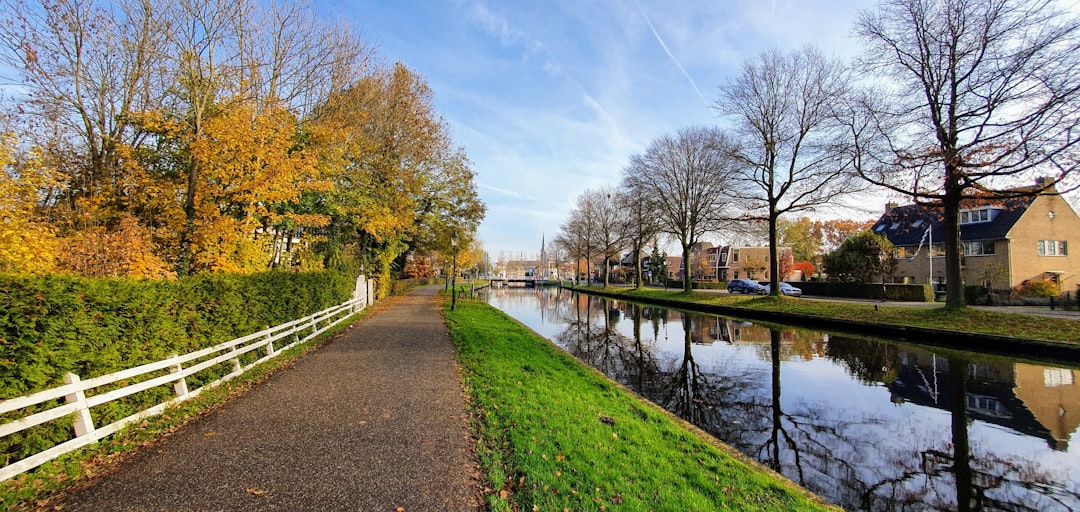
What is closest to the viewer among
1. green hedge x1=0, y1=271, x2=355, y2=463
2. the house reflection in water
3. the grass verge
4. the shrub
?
the grass verge

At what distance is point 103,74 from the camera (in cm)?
984

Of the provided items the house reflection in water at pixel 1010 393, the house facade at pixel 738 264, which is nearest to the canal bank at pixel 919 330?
the house reflection in water at pixel 1010 393

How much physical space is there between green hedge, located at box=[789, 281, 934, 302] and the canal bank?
10639mm

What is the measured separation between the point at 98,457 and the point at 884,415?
1153 cm

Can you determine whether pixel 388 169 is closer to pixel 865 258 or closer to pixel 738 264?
pixel 865 258

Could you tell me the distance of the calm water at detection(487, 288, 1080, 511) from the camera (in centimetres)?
528

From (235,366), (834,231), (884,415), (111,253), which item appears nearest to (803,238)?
(834,231)

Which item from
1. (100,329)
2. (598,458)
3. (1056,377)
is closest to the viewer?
(598,458)

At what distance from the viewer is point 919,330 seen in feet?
48.7

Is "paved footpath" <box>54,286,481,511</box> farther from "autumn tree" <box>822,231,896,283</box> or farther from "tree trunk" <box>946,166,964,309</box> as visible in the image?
"autumn tree" <box>822,231,896,283</box>

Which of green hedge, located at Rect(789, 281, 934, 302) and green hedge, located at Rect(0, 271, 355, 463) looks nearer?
green hedge, located at Rect(0, 271, 355, 463)

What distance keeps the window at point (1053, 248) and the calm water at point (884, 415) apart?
27.4m

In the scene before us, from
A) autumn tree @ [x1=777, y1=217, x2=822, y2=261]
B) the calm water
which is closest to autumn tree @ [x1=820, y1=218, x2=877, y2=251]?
autumn tree @ [x1=777, y1=217, x2=822, y2=261]

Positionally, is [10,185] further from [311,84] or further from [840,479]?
[840,479]
